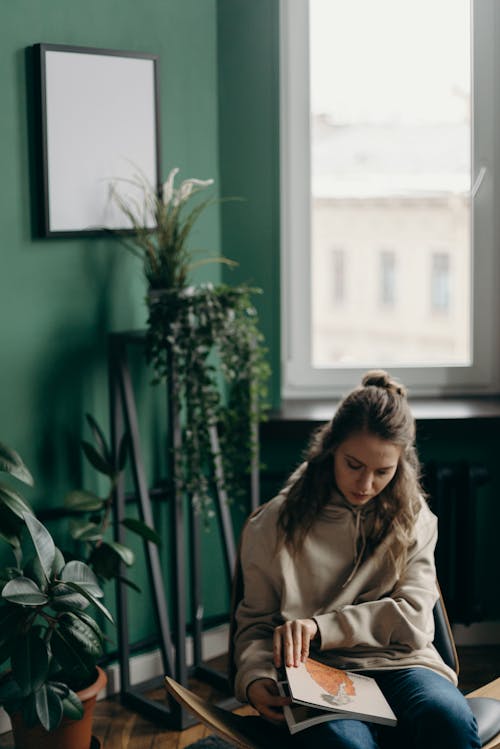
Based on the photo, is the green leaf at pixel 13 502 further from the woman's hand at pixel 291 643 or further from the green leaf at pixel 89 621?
the woman's hand at pixel 291 643

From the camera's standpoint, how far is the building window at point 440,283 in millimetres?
3373

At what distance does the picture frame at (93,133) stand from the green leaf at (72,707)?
117cm

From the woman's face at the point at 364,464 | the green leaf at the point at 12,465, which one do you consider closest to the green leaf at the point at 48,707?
the green leaf at the point at 12,465

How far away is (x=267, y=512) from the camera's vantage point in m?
2.18

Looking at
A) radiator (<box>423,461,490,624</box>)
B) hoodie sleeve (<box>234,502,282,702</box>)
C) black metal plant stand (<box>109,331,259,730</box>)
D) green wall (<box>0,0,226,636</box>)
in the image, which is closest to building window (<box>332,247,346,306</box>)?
green wall (<box>0,0,226,636</box>)

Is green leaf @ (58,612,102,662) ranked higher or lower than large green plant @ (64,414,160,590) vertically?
lower

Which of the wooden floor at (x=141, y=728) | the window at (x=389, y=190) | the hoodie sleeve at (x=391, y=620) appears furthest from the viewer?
the window at (x=389, y=190)

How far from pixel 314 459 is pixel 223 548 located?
2.80 ft

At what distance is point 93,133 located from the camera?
2715 mm

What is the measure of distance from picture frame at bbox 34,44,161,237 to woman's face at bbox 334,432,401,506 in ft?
3.44

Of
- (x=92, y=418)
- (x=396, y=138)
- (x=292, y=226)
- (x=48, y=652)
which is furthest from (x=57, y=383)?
(x=396, y=138)

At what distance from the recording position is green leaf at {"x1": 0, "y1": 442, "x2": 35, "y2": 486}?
90.7 inches

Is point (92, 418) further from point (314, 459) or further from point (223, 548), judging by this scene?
point (314, 459)

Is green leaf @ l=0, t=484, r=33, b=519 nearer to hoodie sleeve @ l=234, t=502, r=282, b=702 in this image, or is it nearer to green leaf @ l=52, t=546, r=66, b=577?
green leaf @ l=52, t=546, r=66, b=577
